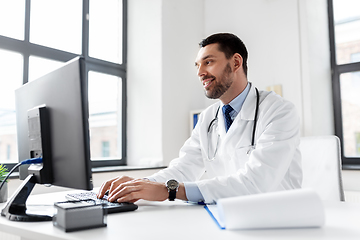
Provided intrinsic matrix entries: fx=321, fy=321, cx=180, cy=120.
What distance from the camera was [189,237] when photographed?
668 millimetres

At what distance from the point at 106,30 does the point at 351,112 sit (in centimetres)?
217

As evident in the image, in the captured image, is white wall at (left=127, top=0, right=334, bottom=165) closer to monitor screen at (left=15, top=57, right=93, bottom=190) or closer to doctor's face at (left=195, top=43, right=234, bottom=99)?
doctor's face at (left=195, top=43, right=234, bottom=99)

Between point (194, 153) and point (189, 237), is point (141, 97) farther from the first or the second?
point (189, 237)

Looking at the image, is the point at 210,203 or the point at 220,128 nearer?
the point at 210,203

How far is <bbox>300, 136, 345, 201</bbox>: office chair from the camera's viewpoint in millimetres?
1422

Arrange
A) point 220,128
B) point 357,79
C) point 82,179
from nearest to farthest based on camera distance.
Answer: point 82,179 < point 220,128 < point 357,79

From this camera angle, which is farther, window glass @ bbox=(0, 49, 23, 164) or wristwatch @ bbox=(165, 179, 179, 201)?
window glass @ bbox=(0, 49, 23, 164)

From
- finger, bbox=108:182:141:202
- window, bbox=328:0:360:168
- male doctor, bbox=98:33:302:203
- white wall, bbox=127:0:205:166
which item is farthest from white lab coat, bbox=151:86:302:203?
window, bbox=328:0:360:168

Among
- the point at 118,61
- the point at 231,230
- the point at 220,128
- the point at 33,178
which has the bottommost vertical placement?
the point at 231,230

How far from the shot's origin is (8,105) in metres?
2.07

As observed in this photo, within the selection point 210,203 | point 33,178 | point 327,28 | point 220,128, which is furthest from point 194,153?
point 327,28

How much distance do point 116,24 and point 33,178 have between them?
85.5 inches

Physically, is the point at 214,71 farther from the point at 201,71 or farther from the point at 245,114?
the point at 245,114

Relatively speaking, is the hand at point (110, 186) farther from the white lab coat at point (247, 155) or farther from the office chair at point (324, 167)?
the office chair at point (324, 167)
